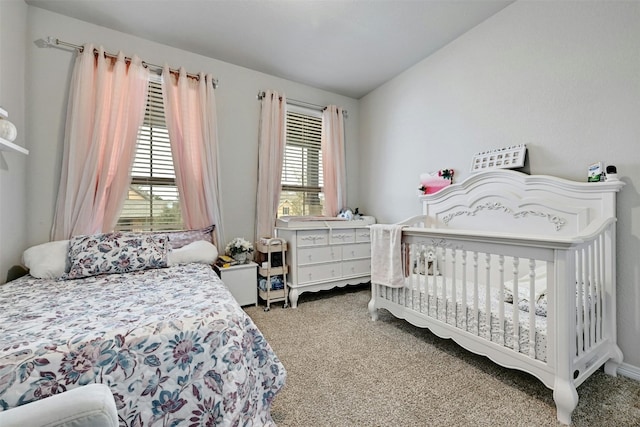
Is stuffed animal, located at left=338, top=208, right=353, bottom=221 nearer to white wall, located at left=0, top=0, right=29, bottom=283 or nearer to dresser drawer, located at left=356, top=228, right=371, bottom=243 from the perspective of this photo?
dresser drawer, located at left=356, top=228, right=371, bottom=243

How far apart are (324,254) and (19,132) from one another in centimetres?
265

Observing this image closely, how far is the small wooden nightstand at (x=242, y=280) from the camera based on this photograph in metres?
2.50

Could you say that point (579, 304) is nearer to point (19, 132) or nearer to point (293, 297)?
point (293, 297)

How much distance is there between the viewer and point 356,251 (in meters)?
3.00

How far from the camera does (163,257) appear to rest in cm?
202

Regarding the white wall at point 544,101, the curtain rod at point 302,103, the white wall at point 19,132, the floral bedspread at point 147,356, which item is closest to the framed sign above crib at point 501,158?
the white wall at point 544,101

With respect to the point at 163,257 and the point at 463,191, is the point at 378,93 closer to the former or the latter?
the point at 463,191

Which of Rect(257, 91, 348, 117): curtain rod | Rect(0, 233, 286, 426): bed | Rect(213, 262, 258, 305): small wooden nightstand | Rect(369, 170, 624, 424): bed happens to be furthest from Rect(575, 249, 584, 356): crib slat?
Rect(257, 91, 348, 117): curtain rod

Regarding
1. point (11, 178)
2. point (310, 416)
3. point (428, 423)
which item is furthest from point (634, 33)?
point (11, 178)

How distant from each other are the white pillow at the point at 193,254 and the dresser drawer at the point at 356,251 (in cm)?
137

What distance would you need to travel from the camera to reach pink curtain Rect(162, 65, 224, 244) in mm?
2484

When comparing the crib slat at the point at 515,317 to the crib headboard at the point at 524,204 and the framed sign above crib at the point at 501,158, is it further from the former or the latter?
the framed sign above crib at the point at 501,158

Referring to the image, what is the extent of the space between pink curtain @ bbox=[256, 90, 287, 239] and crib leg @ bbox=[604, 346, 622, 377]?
2.77 metres

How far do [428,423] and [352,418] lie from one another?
342 millimetres
